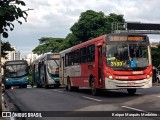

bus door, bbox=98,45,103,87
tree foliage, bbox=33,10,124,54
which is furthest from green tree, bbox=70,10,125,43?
bus door, bbox=98,45,103,87

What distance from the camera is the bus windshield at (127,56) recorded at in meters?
19.9

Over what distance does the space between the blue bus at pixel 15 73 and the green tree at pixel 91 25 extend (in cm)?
2392

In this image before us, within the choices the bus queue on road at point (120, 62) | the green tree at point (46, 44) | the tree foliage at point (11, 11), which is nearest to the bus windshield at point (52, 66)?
the bus queue on road at point (120, 62)

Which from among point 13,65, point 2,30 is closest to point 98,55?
point 2,30

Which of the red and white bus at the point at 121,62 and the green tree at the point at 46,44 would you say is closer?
the red and white bus at the point at 121,62

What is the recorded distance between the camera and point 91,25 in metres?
66.9

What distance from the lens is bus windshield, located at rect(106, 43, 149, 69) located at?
65.4 ft

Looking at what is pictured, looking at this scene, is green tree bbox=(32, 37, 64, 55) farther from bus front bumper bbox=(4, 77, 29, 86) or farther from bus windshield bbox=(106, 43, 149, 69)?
bus windshield bbox=(106, 43, 149, 69)

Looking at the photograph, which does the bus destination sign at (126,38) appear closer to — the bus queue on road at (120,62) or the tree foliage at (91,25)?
the bus queue on road at (120,62)

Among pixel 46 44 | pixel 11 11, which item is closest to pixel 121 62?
pixel 11 11

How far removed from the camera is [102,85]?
2020cm

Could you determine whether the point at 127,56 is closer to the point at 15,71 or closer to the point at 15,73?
the point at 15,73

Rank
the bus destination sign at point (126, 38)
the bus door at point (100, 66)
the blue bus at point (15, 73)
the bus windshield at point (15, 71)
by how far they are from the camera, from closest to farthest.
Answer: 1. the bus destination sign at point (126, 38)
2. the bus door at point (100, 66)
3. the blue bus at point (15, 73)
4. the bus windshield at point (15, 71)

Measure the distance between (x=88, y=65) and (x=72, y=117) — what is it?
10106mm
